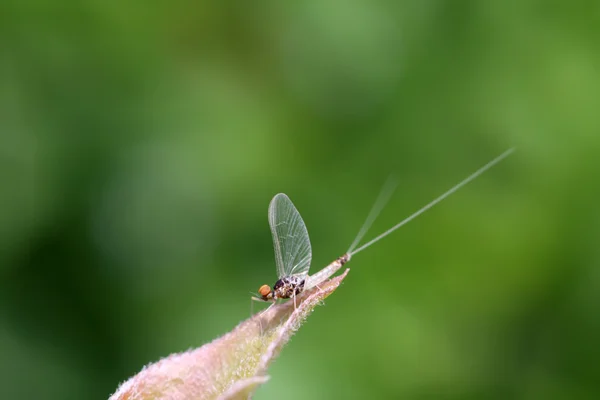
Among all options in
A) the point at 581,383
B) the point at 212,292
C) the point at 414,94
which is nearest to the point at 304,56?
the point at 414,94

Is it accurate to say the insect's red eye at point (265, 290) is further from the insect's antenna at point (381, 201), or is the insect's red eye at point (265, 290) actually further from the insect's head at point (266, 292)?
the insect's antenna at point (381, 201)

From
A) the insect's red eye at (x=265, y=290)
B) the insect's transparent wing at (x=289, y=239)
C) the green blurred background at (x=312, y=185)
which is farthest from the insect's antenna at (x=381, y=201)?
the insect's red eye at (x=265, y=290)

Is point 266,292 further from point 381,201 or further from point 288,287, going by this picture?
point 381,201

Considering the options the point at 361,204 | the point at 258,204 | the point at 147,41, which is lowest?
the point at 361,204

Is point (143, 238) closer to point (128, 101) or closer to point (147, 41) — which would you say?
point (128, 101)

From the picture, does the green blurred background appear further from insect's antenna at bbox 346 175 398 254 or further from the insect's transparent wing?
the insect's transparent wing
